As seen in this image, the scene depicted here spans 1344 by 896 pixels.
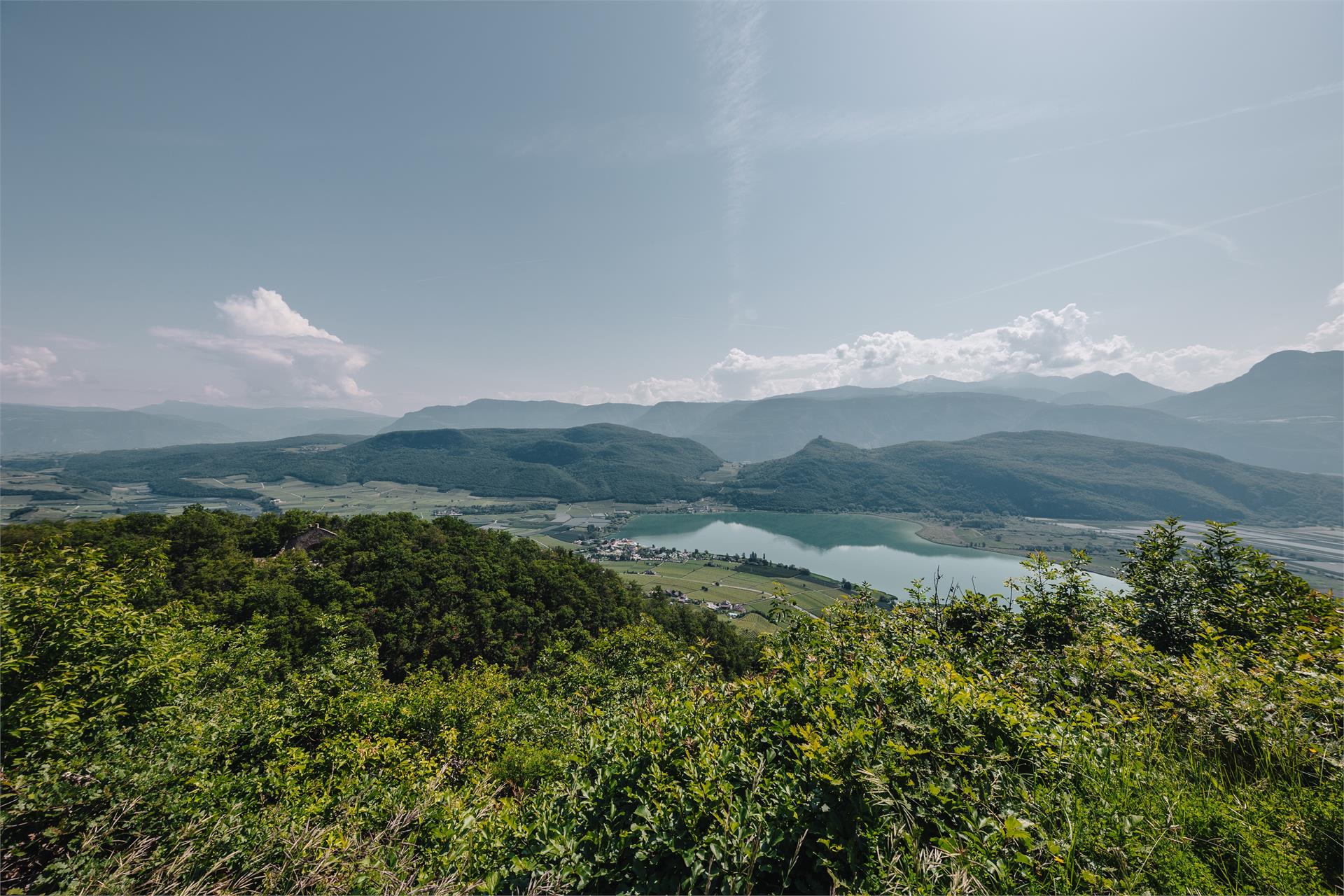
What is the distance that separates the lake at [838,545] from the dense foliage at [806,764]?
243ft

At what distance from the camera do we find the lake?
8981 centimetres

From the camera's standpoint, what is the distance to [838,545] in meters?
122

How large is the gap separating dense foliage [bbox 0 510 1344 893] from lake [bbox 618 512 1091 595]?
243 feet

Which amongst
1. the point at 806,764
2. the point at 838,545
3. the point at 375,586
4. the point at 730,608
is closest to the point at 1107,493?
the point at 838,545

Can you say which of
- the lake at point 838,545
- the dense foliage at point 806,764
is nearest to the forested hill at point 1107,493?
the lake at point 838,545

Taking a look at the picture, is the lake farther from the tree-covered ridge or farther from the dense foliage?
the dense foliage

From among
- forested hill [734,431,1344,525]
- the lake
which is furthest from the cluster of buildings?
forested hill [734,431,1344,525]

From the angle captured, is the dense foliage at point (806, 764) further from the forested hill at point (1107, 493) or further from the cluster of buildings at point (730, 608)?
the forested hill at point (1107, 493)

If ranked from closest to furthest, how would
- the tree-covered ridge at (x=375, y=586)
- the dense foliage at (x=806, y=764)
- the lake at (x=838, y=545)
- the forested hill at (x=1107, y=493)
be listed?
the dense foliage at (x=806, y=764)
the tree-covered ridge at (x=375, y=586)
the lake at (x=838, y=545)
the forested hill at (x=1107, y=493)

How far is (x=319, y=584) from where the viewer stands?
25.8 metres

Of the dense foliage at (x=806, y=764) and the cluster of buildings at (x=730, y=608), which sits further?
the cluster of buildings at (x=730, y=608)

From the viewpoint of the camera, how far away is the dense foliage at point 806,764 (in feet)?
10.3

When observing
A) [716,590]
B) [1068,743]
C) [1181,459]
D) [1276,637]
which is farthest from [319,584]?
[1181,459]

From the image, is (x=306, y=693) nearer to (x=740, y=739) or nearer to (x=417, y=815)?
(x=417, y=815)
